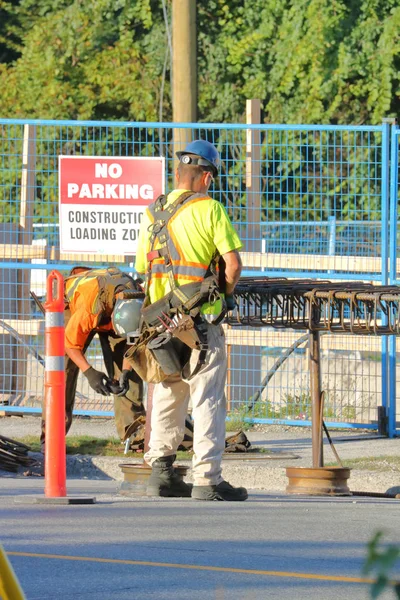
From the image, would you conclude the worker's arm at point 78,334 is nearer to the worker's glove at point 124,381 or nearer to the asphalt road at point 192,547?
the worker's glove at point 124,381

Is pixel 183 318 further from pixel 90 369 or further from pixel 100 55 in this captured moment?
pixel 100 55

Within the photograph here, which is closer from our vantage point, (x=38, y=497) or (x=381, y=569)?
(x=381, y=569)

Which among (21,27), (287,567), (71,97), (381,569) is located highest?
(21,27)

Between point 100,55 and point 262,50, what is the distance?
3619 mm

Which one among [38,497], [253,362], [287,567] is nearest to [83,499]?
[38,497]

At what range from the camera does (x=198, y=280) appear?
23.8 ft

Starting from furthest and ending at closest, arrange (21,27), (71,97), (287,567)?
(21,27) → (71,97) → (287,567)

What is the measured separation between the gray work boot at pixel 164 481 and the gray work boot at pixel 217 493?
19 cm

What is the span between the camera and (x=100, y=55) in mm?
26297

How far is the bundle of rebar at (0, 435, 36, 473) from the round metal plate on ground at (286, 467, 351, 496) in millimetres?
2264

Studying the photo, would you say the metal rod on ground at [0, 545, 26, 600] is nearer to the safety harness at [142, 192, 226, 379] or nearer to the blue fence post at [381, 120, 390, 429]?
the safety harness at [142, 192, 226, 379]

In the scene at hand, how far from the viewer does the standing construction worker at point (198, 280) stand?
7191 mm

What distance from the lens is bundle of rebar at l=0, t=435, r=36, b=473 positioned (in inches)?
364

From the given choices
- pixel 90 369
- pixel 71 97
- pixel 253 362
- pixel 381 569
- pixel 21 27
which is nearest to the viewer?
pixel 381 569
